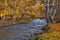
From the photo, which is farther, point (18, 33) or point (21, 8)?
point (21, 8)

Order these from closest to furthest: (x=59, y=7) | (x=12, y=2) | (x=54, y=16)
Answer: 1. (x=54, y=16)
2. (x=59, y=7)
3. (x=12, y=2)

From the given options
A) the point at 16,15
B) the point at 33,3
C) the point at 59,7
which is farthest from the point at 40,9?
the point at 59,7

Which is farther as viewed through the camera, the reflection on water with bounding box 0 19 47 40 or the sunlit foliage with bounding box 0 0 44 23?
the sunlit foliage with bounding box 0 0 44 23

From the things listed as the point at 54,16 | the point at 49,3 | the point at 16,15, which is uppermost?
the point at 49,3

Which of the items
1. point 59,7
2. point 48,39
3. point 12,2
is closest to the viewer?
point 48,39

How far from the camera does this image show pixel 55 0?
16078 mm

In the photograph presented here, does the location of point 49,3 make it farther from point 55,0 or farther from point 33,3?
point 33,3

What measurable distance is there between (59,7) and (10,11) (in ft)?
44.7

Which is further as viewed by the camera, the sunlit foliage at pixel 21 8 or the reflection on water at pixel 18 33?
the sunlit foliage at pixel 21 8

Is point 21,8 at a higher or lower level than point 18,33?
lower

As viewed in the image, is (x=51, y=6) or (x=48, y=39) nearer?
(x=48, y=39)

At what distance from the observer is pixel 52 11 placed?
1544cm

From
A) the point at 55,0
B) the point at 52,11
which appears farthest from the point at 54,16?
the point at 55,0

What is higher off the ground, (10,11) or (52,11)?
(52,11)
